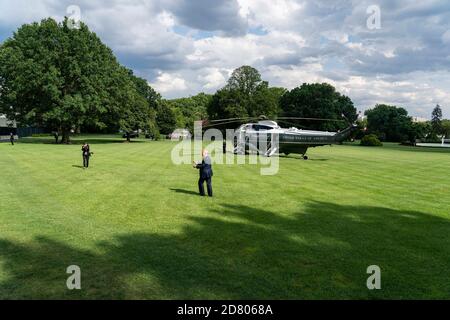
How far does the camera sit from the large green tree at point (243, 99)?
91625 mm

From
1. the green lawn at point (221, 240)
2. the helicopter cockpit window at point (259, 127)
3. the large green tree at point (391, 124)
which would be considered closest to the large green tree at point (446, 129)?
the large green tree at point (391, 124)

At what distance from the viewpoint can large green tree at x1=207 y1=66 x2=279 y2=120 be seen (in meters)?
91.6

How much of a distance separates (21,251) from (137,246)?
2610 millimetres

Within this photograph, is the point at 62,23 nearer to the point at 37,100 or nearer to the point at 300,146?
the point at 37,100

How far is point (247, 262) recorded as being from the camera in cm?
803

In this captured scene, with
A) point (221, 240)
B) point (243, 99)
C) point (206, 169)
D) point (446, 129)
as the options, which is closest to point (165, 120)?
point (243, 99)

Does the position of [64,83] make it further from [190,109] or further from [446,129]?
[446,129]

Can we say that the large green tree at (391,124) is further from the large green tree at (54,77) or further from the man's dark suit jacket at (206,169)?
the man's dark suit jacket at (206,169)

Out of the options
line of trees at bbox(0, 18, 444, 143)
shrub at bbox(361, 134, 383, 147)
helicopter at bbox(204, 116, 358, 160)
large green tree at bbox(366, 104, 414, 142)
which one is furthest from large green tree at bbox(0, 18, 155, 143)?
large green tree at bbox(366, 104, 414, 142)

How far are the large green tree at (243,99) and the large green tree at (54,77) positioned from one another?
37723 mm

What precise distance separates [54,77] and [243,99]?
50154 millimetres

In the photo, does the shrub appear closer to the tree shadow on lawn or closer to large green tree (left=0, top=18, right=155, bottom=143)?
large green tree (left=0, top=18, right=155, bottom=143)

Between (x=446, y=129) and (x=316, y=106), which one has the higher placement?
(x=316, y=106)

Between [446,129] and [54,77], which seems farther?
[446,129]
